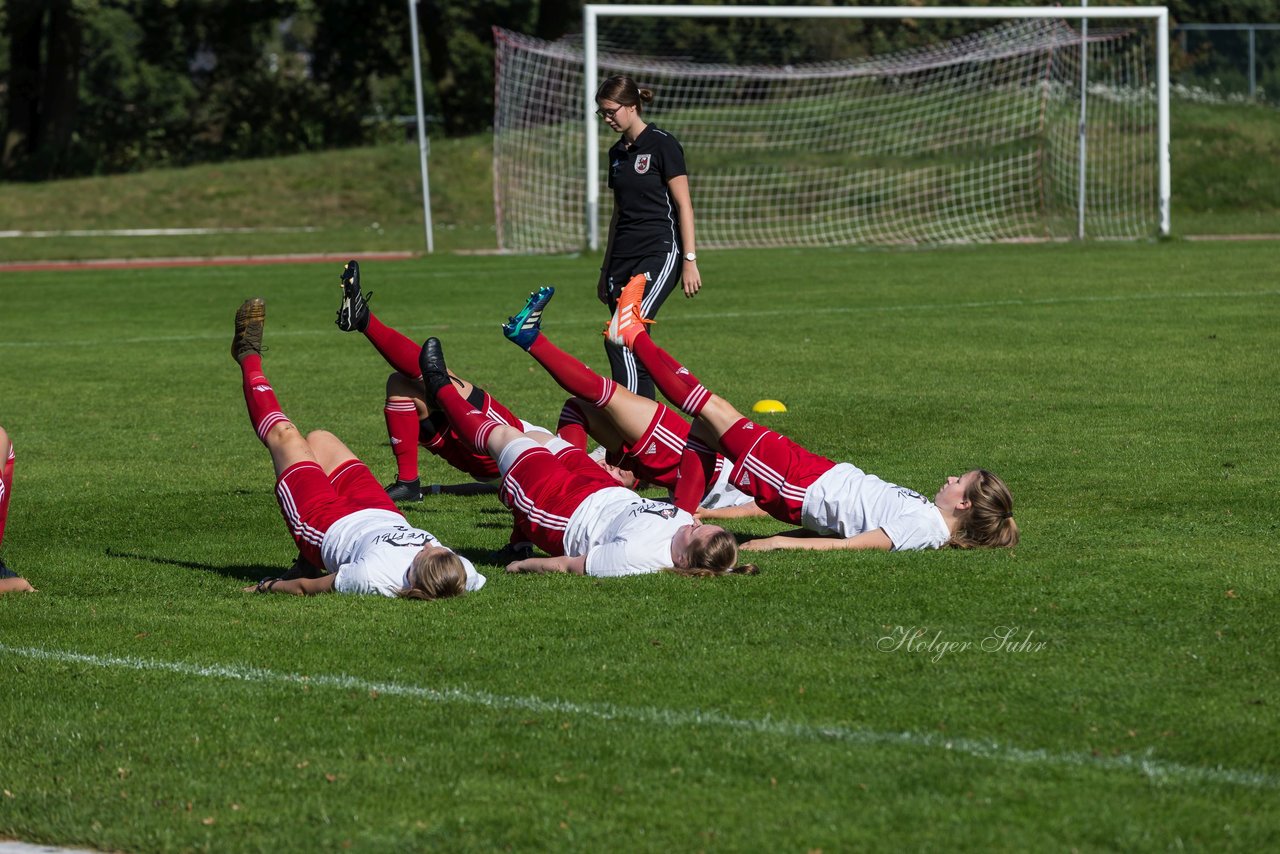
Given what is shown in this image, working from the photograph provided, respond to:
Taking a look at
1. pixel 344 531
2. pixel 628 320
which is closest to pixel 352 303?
pixel 628 320

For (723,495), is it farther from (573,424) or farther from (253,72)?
(253,72)

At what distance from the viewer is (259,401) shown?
7609mm

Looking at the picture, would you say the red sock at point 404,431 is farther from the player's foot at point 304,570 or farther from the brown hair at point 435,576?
the brown hair at point 435,576

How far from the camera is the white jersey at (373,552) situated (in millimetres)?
6652

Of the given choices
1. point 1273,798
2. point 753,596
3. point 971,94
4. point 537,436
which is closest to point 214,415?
point 537,436

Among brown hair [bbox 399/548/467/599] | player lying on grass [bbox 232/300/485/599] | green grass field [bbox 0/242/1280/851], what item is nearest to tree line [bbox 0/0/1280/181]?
green grass field [bbox 0/242/1280/851]

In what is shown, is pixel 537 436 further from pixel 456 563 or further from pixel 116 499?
pixel 116 499

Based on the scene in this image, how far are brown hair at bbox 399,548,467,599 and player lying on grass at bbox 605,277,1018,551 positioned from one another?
1413 millimetres

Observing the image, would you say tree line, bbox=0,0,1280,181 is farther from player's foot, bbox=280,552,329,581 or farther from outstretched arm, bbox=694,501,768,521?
player's foot, bbox=280,552,329,581

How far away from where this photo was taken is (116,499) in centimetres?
931

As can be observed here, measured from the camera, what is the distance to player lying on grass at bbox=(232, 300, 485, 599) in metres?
6.59

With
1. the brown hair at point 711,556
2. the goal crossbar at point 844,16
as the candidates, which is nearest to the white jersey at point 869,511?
the brown hair at point 711,556

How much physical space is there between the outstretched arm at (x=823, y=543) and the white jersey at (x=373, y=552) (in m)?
1.30

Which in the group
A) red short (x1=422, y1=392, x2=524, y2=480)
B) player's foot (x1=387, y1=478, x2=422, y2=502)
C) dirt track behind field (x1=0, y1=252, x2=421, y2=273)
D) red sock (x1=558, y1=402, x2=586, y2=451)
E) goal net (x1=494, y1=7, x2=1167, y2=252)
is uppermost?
red sock (x1=558, y1=402, x2=586, y2=451)
